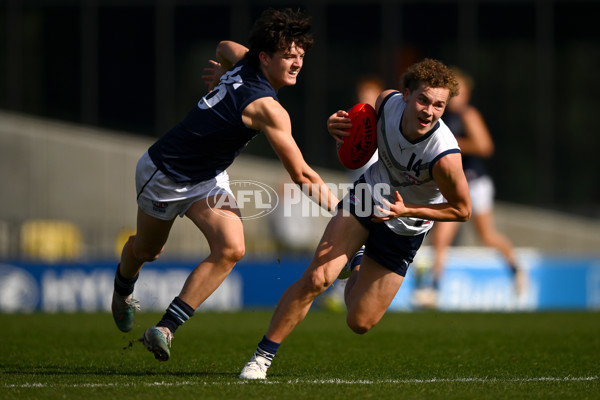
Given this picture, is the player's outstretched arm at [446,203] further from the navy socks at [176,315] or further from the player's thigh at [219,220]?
the navy socks at [176,315]

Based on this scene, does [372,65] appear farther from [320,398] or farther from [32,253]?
[320,398]

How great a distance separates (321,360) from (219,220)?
1527 millimetres

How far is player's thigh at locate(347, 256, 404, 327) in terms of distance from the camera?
21.2 ft

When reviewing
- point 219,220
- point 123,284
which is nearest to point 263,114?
point 219,220

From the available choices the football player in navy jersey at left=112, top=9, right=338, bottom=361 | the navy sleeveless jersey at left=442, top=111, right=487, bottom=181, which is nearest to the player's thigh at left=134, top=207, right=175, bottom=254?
the football player in navy jersey at left=112, top=9, right=338, bottom=361

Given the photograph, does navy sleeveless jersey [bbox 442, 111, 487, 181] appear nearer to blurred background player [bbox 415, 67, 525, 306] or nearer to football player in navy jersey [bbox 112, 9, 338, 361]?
blurred background player [bbox 415, 67, 525, 306]

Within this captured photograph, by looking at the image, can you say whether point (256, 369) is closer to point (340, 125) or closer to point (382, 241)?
point (382, 241)

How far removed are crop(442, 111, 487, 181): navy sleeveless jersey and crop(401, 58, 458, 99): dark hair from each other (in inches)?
259

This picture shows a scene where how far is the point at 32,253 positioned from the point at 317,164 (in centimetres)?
677

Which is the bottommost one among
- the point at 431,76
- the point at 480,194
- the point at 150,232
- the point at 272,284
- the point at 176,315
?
the point at 272,284

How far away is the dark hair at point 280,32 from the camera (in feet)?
20.0

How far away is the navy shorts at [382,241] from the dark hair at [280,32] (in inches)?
40.9

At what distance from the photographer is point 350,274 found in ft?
22.6

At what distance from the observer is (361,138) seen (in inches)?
245
